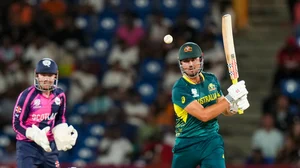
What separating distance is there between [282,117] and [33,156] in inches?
231

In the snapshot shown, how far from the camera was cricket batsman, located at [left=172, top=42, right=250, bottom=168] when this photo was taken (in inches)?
309

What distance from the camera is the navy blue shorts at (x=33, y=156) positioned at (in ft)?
27.7

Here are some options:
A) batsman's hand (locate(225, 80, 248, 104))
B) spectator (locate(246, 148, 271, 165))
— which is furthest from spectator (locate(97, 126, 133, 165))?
batsman's hand (locate(225, 80, 248, 104))

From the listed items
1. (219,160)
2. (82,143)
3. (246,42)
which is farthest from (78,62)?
(219,160)

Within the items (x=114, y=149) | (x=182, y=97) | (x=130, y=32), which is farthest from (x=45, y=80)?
(x=130, y=32)

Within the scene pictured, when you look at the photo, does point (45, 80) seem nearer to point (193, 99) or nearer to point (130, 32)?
point (193, 99)

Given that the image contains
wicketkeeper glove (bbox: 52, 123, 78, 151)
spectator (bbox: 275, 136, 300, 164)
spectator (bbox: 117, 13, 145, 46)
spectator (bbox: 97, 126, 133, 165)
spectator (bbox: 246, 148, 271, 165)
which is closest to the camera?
wicketkeeper glove (bbox: 52, 123, 78, 151)

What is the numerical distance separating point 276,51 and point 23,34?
16.3 feet

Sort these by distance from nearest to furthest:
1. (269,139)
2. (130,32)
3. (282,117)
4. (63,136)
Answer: (63,136)
(269,139)
(282,117)
(130,32)

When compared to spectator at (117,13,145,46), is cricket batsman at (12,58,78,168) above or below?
below

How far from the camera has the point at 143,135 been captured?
1350cm

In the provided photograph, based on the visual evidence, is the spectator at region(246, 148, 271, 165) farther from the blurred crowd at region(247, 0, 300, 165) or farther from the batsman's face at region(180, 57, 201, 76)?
the batsman's face at region(180, 57, 201, 76)

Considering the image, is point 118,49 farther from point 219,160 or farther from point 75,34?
point 219,160

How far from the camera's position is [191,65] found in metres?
7.91
